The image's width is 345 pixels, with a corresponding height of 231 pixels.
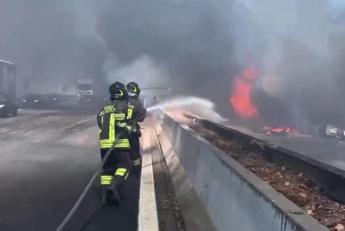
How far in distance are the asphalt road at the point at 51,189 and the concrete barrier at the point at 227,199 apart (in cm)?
77

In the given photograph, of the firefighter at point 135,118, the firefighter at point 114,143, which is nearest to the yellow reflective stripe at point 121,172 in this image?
the firefighter at point 114,143

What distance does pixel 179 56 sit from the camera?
129 feet

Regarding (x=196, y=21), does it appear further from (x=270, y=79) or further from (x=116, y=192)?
(x=116, y=192)

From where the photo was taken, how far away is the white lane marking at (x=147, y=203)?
6.00m

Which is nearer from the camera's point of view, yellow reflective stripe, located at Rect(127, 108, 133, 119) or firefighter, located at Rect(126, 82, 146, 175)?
yellow reflective stripe, located at Rect(127, 108, 133, 119)

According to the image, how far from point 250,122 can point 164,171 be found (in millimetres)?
21005

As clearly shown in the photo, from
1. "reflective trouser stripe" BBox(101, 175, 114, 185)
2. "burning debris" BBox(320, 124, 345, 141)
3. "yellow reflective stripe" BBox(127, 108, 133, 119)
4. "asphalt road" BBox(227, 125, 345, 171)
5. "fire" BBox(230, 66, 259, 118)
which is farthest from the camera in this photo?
"fire" BBox(230, 66, 259, 118)

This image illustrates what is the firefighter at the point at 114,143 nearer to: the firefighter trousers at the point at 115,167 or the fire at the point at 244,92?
the firefighter trousers at the point at 115,167

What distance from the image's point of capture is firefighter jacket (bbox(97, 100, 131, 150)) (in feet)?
23.6

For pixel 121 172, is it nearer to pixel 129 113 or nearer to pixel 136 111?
pixel 129 113

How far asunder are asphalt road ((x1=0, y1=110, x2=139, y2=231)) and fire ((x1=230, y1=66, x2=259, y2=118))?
18773 mm

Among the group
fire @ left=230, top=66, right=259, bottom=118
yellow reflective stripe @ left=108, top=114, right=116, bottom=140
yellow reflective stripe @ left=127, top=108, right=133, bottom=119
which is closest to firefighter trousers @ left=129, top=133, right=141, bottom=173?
yellow reflective stripe @ left=127, top=108, right=133, bottom=119

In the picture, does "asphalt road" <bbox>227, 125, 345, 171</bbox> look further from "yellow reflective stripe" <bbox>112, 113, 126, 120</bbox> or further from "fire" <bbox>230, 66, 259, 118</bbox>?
"fire" <bbox>230, 66, 259, 118</bbox>

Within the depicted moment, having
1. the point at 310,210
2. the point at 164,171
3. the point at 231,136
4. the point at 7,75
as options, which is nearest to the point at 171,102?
the point at 7,75
